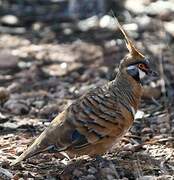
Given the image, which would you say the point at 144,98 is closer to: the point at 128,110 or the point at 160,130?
the point at 160,130

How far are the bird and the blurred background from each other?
0.72 feet

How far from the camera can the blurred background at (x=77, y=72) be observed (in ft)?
16.4

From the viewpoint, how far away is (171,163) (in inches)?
200

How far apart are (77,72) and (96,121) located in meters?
2.79

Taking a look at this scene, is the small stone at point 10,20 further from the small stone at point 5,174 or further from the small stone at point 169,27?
the small stone at point 5,174

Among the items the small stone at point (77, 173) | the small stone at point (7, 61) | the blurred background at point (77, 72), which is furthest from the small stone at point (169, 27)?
the small stone at point (77, 173)

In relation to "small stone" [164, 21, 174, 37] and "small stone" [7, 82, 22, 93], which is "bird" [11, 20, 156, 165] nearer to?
"small stone" [7, 82, 22, 93]

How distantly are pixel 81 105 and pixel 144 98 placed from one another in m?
1.90

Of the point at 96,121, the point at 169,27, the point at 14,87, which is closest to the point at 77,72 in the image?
the point at 14,87

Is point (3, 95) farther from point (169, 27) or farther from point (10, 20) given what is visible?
point (10, 20)

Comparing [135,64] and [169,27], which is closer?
[135,64]

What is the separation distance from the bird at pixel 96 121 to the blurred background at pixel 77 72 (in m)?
0.22

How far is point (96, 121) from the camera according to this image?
473cm

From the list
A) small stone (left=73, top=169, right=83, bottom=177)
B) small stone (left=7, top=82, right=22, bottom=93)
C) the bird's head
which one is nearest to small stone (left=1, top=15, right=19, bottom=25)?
small stone (left=7, top=82, right=22, bottom=93)
